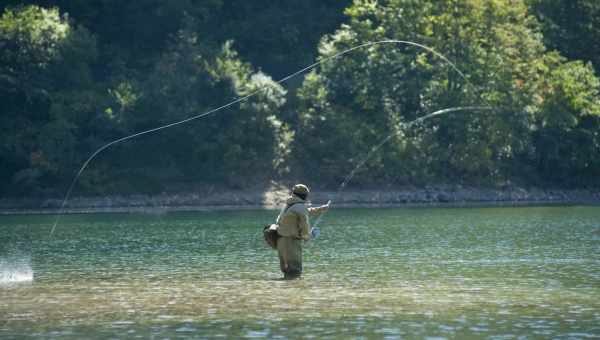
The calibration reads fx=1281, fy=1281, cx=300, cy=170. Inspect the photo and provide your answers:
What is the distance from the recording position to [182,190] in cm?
6406

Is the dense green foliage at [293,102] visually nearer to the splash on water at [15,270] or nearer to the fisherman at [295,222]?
the splash on water at [15,270]

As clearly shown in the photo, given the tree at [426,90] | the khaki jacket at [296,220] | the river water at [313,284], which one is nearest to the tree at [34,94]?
the tree at [426,90]

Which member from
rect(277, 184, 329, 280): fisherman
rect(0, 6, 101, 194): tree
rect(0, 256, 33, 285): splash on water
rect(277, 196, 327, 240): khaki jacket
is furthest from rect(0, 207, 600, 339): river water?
rect(0, 6, 101, 194): tree

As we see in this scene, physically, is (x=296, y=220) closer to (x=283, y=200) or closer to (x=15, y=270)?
(x=15, y=270)

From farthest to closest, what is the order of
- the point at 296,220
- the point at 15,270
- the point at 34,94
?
1. the point at 34,94
2. the point at 15,270
3. the point at 296,220

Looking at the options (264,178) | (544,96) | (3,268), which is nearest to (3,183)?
(264,178)

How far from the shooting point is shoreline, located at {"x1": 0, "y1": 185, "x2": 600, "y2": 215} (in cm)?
6041

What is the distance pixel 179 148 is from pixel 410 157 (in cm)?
1211

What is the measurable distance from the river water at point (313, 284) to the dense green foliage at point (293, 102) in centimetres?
2037

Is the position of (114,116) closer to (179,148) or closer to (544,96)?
(179,148)

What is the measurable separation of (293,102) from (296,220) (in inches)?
1782

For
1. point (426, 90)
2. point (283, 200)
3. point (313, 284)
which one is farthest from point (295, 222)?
point (426, 90)

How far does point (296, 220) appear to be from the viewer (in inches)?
909

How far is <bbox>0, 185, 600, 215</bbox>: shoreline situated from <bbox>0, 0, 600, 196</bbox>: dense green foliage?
0.90 metres
